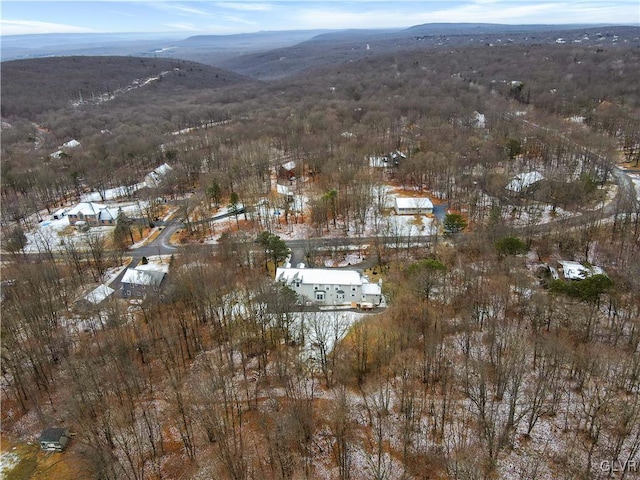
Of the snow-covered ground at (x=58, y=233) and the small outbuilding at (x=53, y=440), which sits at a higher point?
the snow-covered ground at (x=58, y=233)

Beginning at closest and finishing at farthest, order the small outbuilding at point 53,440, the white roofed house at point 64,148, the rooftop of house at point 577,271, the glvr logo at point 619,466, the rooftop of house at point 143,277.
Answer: the glvr logo at point 619,466
the small outbuilding at point 53,440
the rooftop of house at point 577,271
the rooftop of house at point 143,277
the white roofed house at point 64,148

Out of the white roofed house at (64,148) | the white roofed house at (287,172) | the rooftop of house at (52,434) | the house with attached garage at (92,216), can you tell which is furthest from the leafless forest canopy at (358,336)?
the white roofed house at (64,148)

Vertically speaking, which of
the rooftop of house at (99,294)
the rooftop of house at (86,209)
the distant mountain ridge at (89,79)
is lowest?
the rooftop of house at (99,294)

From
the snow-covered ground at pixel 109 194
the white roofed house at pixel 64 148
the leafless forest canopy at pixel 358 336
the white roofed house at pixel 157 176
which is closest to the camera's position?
the leafless forest canopy at pixel 358 336

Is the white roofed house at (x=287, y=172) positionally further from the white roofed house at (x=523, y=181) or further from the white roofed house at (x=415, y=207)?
the white roofed house at (x=523, y=181)

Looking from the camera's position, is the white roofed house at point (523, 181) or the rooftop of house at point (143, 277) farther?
the white roofed house at point (523, 181)

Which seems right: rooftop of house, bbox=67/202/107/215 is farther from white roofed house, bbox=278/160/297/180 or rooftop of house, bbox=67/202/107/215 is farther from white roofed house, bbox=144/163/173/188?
white roofed house, bbox=278/160/297/180

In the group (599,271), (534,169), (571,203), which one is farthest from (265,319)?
(534,169)

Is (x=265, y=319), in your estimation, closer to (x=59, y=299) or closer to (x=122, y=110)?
(x=59, y=299)

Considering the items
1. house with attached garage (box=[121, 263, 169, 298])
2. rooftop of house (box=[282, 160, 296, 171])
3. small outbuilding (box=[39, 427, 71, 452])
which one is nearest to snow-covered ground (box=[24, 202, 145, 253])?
house with attached garage (box=[121, 263, 169, 298])
